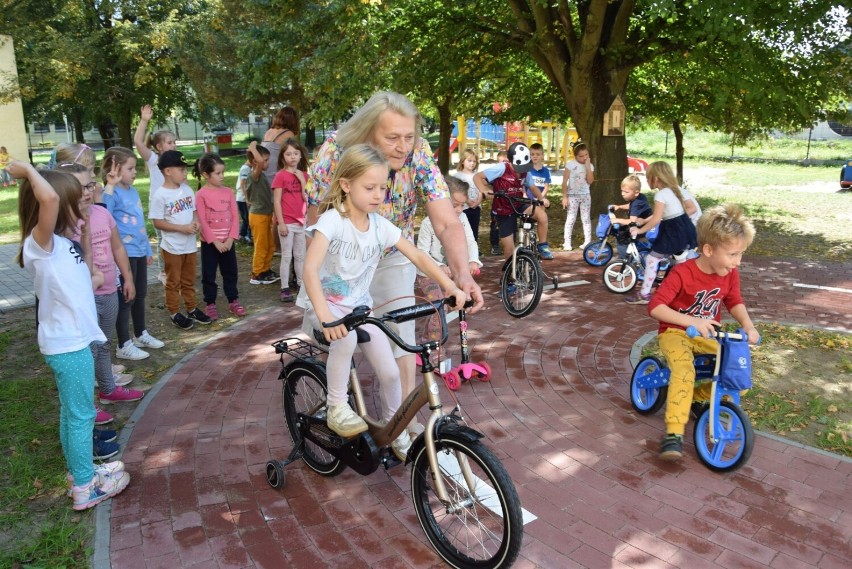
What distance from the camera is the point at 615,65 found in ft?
38.7

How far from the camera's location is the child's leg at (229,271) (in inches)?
283

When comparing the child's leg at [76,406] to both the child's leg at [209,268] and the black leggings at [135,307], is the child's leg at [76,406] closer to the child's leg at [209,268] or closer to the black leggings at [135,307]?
the black leggings at [135,307]

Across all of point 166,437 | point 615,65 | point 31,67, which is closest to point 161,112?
point 31,67

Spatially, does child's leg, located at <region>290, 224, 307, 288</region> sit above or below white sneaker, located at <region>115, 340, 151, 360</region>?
above

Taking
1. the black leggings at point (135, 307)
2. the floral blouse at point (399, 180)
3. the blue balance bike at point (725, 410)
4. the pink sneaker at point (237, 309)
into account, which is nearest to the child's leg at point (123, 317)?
the black leggings at point (135, 307)

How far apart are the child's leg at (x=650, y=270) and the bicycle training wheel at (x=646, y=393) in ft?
10.5

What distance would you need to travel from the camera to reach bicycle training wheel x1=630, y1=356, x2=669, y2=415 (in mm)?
4684

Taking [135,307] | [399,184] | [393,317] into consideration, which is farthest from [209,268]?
[393,317]

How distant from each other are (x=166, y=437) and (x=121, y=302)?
164 centimetres

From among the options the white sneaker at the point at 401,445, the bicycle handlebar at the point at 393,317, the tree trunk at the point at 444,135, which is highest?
the tree trunk at the point at 444,135

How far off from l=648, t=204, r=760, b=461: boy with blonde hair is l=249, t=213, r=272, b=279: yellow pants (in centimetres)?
571

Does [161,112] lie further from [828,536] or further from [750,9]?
[828,536]

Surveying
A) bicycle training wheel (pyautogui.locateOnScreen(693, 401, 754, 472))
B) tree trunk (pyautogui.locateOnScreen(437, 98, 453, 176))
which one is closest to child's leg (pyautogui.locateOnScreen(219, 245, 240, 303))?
bicycle training wheel (pyautogui.locateOnScreen(693, 401, 754, 472))

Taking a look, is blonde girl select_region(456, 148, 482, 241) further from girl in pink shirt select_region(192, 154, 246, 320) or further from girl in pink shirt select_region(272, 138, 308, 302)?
girl in pink shirt select_region(192, 154, 246, 320)
